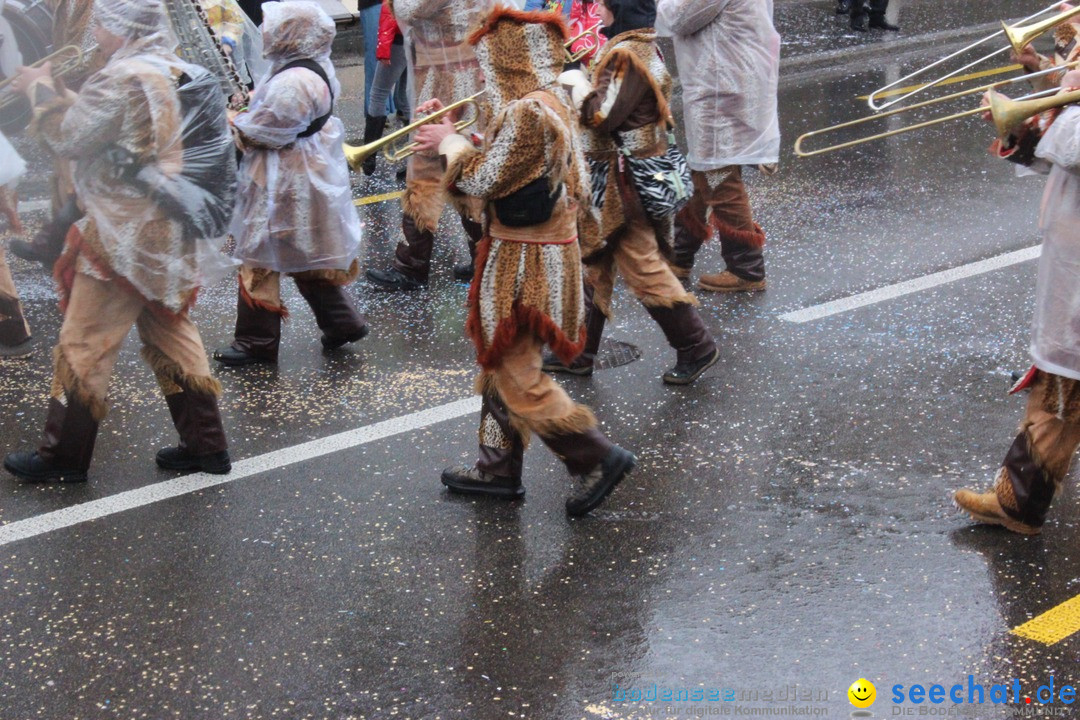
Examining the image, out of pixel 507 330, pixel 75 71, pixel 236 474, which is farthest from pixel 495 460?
pixel 75 71

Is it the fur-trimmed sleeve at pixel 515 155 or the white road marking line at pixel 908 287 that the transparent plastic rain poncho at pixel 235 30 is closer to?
the white road marking line at pixel 908 287

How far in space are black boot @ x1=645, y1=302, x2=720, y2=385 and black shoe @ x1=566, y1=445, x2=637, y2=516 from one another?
1282 mm

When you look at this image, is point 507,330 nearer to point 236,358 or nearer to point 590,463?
point 590,463

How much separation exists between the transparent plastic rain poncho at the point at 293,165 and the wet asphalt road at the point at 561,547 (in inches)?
21.2

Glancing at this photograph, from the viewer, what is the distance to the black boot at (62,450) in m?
4.80

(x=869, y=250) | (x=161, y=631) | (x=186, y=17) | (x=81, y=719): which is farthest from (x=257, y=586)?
(x=869, y=250)

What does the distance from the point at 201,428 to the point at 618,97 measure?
82.7 inches

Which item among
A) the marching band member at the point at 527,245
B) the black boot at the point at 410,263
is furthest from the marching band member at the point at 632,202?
the black boot at the point at 410,263

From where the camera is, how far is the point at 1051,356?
411 centimetres

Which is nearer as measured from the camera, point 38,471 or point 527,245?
point 527,245

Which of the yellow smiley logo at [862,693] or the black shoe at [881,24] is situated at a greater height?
the yellow smiley logo at [862,693]

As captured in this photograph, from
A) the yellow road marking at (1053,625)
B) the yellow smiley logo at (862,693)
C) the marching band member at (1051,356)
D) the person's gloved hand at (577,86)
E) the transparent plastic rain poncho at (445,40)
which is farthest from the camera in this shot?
the transparent plastic rain poncho at (445,40)

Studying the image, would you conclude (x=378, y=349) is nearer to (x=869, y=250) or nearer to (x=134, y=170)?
(x=134, y=170)

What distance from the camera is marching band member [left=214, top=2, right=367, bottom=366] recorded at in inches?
225
